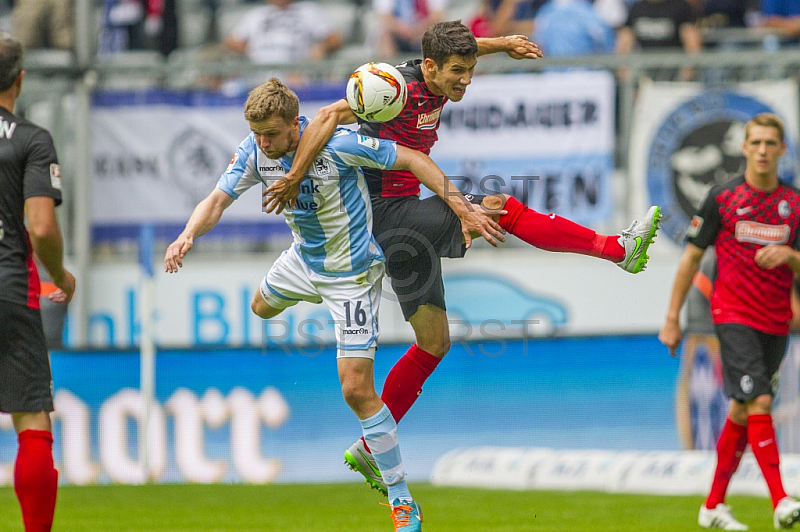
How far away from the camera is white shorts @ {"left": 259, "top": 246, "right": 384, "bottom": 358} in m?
6.75

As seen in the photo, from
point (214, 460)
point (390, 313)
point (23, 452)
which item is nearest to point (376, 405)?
point (23, 452)

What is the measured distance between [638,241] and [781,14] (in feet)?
25.9

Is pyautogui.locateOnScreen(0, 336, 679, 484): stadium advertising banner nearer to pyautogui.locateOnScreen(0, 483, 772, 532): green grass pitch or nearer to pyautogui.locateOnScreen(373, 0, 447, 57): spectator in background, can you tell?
pyautogui.locateOnScreen(0, 483, 772, 532): green grass pitch

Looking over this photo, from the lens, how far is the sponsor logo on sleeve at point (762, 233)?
26.0 feet

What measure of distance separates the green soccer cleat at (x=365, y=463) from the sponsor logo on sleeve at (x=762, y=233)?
287cm

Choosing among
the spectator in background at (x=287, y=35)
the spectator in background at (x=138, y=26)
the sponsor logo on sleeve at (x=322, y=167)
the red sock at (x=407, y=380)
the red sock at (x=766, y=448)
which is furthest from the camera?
the spectator in background at (x=138, y=26)

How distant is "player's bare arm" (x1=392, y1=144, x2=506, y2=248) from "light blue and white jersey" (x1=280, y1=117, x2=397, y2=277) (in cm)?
8

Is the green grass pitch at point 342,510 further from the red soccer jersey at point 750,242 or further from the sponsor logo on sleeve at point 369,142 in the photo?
the sponsor logo on sleeve at point 369,142

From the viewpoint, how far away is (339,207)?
6.86m

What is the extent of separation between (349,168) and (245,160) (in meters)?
0.60

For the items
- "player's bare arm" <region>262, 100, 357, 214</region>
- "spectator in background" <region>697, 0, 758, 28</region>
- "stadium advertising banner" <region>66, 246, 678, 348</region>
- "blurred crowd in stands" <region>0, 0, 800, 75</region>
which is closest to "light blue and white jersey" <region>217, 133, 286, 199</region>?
"player's bare arm" <region>262, 100, 357, 214</region>

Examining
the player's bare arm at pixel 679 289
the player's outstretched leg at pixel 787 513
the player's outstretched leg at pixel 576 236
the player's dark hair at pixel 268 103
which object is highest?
the player's dark hair at pixel 268 103

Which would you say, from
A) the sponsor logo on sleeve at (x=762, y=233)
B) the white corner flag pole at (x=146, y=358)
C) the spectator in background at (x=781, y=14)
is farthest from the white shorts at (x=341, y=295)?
the spectator in background at (x=781, y=14)

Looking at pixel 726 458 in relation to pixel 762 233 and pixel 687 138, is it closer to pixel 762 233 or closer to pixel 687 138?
pixel 762 233
